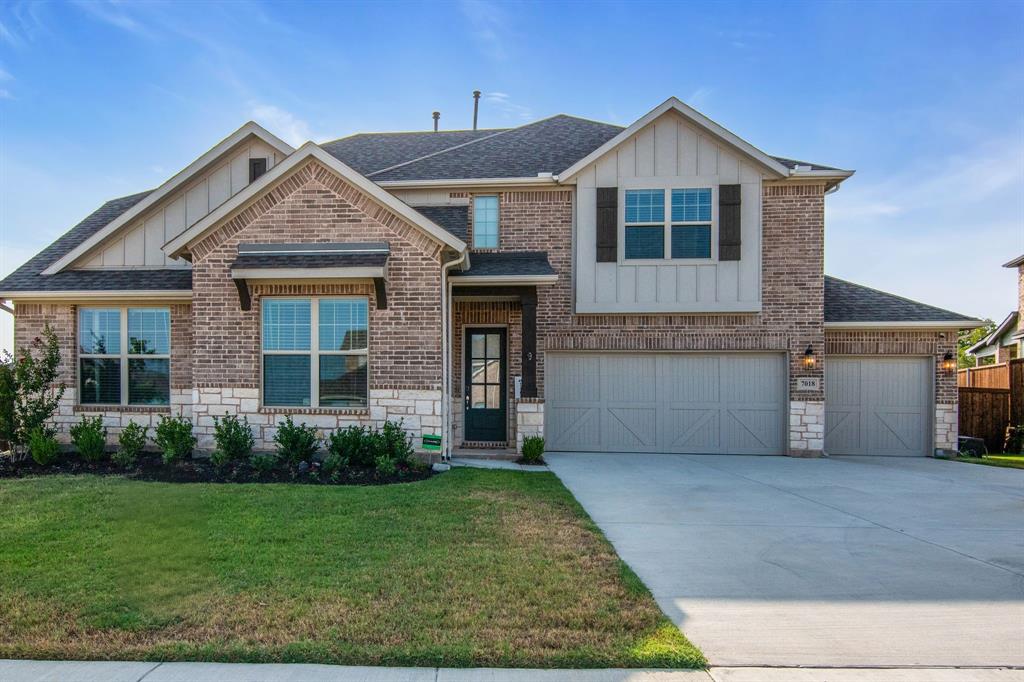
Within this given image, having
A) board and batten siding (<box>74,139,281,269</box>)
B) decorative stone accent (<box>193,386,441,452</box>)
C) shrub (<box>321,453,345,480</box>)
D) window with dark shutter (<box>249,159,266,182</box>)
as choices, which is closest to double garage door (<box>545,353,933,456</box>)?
decorative stone accent (<box>193,386,441,452</box>)

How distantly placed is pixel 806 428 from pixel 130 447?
476 inches

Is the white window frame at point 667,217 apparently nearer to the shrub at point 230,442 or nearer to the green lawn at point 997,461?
the green lawn at point 997,461

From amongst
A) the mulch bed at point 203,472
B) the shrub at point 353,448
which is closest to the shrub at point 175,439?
the mulch bed at point 203,472

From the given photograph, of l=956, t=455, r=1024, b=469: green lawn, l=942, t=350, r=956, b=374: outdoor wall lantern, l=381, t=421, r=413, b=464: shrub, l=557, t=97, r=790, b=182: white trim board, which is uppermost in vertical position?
l=557, t=97, r=790, b=182: white trim board

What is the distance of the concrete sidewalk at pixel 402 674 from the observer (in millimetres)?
2949

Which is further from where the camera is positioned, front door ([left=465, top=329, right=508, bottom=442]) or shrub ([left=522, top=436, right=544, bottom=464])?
front door ([left=465, top=329, right=508, bottom=442])

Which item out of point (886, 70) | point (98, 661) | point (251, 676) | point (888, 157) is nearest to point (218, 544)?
point (98, 661)

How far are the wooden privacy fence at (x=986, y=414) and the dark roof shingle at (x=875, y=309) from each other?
470cm

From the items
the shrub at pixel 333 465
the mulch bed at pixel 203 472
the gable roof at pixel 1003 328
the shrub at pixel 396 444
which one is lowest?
the mulch bed at pixel 203 472

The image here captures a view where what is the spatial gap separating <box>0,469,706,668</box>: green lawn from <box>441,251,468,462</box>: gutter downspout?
2518 millimetres

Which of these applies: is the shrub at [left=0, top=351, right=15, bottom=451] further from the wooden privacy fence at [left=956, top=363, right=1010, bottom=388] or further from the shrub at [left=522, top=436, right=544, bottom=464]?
the wooden privacy fence at [left=956, top=363, right=1010, bottom=388]

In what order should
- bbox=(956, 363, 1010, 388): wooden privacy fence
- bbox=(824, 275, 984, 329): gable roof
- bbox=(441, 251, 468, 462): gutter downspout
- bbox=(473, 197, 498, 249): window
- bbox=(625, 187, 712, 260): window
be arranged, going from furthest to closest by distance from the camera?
bbox=(956, 363, 1010, 388): wooden privacy fence, bbox=(473, 197, 498, 249): window, bbox=(824, 275, 984, 329): gable roof, bbox=(625, 187, 712, 260): window, bbox=(441, 251, 468, 462): gutter downspout

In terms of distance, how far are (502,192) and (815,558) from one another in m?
8.54

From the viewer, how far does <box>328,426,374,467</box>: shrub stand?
830 centimetres
